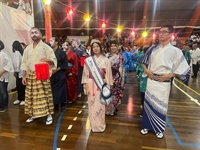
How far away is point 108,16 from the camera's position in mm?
11461

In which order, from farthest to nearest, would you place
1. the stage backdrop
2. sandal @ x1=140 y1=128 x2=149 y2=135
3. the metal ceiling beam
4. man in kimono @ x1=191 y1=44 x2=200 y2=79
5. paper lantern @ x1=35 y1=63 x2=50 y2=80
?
the metal ceiling beam < man in kimono @ x1=191 y1=44 x2=200 y2=79 < the stage backdrop < sandal @ x1=140 y1=128 x2=149 y2=135 < paper lantern @ x1=35 y1=63 x2=50 y2=80

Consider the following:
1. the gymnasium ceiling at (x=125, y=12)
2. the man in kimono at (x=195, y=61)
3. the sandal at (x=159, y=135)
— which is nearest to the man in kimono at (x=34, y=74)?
the sandal at (x=159, y=135)

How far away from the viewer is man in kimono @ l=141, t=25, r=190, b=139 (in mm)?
1995

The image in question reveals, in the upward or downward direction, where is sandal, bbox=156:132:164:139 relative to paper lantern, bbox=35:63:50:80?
downward

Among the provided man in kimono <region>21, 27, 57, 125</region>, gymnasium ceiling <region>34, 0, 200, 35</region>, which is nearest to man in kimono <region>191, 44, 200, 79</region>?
gymnasium ceiling <region>34, 0, 200, 35</region>

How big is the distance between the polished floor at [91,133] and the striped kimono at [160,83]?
0.77 ft

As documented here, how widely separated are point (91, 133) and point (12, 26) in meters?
3.62

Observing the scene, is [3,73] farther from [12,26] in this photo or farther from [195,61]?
[195,61]

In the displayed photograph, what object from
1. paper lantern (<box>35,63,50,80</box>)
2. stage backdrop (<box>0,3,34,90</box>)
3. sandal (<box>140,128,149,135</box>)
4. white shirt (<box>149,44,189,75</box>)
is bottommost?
sandal (<box>140,128,149,135</box>)

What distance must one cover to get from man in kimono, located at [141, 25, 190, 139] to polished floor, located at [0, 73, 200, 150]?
23cm

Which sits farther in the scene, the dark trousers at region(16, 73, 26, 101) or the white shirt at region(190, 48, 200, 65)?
the white shirt at region(190, 48, 200, 65)

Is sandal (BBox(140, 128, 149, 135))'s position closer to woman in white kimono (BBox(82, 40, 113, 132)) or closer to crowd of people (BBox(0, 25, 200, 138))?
crowd of people (BBox(0, 25, 200, 138))

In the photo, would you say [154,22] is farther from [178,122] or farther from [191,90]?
[178,122]

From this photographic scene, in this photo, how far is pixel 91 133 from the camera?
2338 mm
